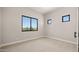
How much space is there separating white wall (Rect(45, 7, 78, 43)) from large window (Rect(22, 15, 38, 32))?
0.76 ft

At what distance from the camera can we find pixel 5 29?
1470 mm

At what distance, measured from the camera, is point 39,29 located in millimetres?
1600

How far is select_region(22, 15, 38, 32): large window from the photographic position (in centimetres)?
153

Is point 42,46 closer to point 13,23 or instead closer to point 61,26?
point 61,26

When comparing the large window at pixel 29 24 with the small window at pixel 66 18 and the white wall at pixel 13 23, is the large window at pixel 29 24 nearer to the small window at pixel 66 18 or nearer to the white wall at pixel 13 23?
the white wall at pixel 13 23

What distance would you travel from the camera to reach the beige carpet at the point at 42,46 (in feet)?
4.72

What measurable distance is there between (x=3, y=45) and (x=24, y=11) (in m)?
0.75

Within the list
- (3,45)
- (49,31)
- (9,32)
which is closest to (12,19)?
(9,32)

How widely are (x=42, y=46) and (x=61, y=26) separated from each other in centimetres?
56

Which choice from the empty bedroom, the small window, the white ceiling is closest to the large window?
the empty bedroom

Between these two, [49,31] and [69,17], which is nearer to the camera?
[69,17]

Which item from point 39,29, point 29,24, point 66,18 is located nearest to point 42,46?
point 39,29

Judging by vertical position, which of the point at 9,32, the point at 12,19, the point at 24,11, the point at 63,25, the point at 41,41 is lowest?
the point at 41,41

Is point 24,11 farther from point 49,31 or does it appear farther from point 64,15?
point 64,15
